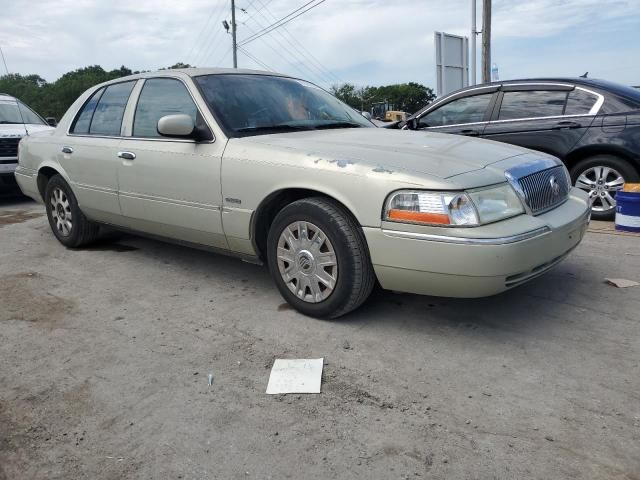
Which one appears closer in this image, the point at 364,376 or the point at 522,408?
the point at 522,408

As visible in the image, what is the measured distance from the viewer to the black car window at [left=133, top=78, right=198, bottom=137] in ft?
14.0

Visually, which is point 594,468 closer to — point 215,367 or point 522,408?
point 522,408

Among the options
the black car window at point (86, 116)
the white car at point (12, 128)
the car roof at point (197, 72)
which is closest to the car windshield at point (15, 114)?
the white car at point (12, 128)

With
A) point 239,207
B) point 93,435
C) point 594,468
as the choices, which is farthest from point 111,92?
point 594,468

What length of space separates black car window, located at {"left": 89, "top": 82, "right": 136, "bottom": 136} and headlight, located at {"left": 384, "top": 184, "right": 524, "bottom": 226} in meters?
2.79

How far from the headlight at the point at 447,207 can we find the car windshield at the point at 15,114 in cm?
880

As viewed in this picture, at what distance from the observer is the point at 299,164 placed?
11.5ft

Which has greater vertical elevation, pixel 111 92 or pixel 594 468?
pixel 111 92

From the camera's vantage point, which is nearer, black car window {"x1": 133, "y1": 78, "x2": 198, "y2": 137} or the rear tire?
black car window {"x1": 133, "y1": 78, "x2": 198, "y2": 137}

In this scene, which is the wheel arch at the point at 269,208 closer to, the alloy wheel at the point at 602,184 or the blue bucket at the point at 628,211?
the blue bucket at the point at 628,211

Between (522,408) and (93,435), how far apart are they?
187 cm

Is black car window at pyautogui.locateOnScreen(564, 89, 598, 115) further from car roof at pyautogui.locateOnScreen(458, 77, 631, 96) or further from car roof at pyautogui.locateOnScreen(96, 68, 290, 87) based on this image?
car roof at pyautogui.locateOnScreen(96, 68, 290, 87)

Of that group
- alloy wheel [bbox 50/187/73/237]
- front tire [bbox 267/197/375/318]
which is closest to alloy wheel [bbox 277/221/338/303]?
front tire [bbox 267/197/375/318]

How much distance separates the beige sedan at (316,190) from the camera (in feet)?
10.1
